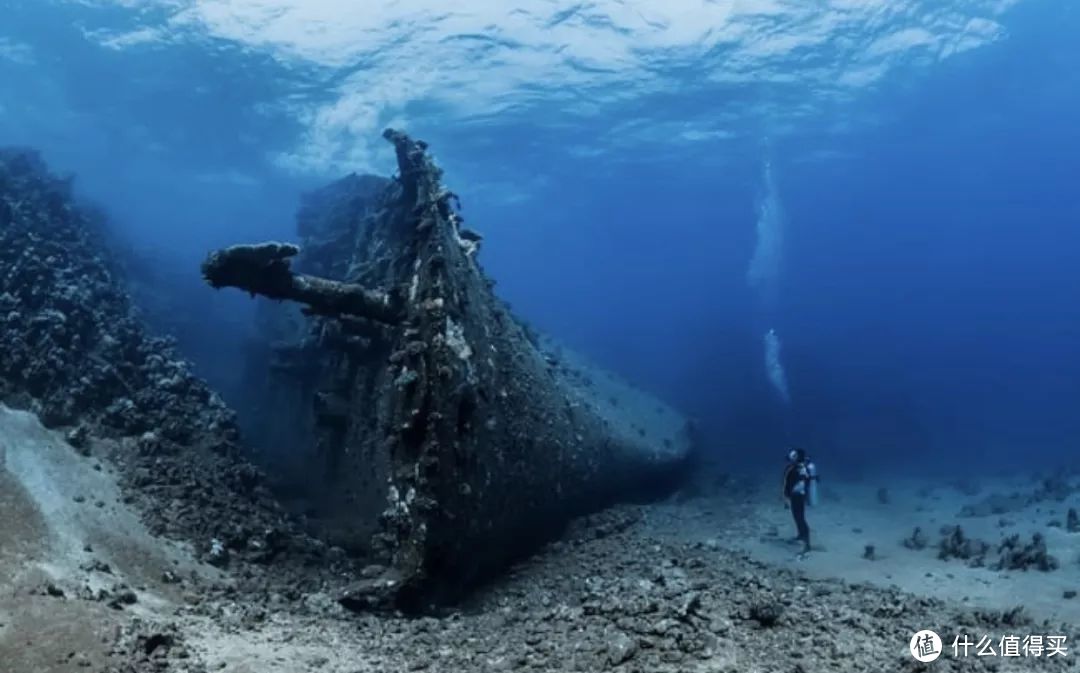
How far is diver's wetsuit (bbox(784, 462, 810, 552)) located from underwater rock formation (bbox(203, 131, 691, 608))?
2.77 m

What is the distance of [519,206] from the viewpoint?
61.6m

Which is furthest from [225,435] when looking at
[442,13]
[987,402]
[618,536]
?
[987,402]

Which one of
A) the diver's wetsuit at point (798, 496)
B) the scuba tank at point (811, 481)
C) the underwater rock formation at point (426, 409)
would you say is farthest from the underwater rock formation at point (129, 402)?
the scuba tank at point (811, 481)

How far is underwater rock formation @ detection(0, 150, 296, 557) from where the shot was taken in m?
7.94

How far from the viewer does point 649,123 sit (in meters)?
37.6

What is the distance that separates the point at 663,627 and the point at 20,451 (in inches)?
242

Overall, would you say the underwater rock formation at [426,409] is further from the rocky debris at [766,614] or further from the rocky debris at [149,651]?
the rocky debris at [766,614]

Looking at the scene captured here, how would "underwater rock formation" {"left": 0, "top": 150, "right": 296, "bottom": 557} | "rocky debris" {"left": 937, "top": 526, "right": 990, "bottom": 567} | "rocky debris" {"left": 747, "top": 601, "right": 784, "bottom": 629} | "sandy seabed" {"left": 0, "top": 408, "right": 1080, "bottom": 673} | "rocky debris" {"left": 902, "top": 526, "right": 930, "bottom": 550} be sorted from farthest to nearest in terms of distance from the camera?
"rocky debris" {"left": 902, "top": 526, "right": 930, "bottom": 550}, "rocky debris" {"left": 937, "top": 526, "right": 990, "bottom": 567}, "underwater rock formation" {"left": 0, "top": 150, "right": 296, "bottom": 557}, "rocky debris" {"left": 747, "top": 601, "right": 784, "bottom": 629}, "sandy seabed" {"left": 0, "top": 408, "right": 1080, "bottom": 673}

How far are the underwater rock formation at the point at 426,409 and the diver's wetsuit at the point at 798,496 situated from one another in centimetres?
277

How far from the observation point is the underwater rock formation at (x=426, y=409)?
753 centimetres

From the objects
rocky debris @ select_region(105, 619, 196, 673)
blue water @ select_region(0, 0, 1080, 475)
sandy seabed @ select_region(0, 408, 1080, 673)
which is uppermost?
blue water @ select_region(0, 0, 1080, 475)

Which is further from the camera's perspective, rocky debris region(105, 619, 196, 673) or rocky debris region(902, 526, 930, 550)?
rocky debris region(902, 526, 930, 550)

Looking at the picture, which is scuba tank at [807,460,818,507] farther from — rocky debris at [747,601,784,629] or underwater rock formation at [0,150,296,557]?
underwater rock formation at [0,150,296,557]

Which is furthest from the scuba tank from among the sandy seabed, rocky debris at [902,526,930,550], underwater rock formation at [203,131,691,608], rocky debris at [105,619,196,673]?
rocky debris at [105,619,196,673]
